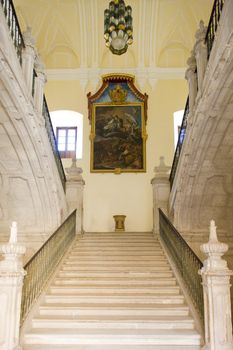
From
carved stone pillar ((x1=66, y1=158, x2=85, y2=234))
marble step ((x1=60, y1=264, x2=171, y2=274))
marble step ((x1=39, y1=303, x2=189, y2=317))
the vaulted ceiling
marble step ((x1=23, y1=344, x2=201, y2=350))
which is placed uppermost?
the vaulted ceiling

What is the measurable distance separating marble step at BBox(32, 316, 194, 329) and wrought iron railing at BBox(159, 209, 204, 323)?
1.12 feet

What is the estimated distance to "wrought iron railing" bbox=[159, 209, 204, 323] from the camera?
638cm

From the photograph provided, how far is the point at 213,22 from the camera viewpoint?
7086 mm

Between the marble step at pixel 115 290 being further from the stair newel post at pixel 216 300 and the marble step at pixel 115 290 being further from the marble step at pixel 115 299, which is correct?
the stair newel post at pixel 216 300

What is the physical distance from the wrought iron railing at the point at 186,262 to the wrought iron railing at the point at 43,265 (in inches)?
85.6

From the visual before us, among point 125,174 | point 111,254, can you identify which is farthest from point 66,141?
point 111,254

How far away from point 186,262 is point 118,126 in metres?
7.48

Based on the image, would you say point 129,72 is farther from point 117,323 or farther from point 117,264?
point 117,323

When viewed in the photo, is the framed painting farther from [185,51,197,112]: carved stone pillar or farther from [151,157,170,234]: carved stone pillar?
[185,51,197,112]: carved stone pillar

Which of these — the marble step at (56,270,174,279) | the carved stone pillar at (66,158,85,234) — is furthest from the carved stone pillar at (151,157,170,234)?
the marble step at (56,270,174,279)

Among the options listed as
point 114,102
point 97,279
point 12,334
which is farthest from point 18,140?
point 114,102

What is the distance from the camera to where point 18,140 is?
8.37m

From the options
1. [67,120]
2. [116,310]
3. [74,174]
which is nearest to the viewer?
[116,310]

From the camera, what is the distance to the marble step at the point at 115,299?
23.2 feet
